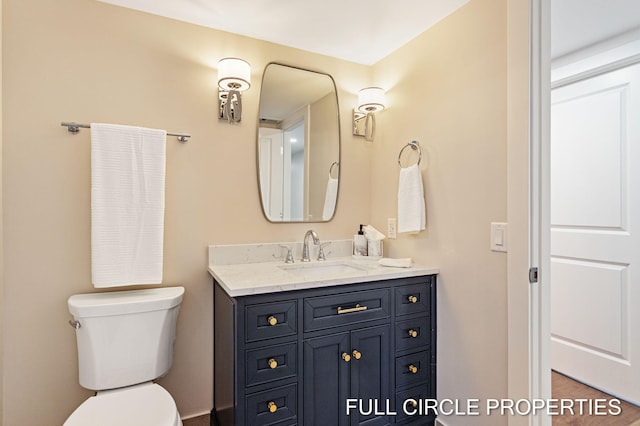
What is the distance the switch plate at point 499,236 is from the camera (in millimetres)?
1475

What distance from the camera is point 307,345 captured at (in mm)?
1491

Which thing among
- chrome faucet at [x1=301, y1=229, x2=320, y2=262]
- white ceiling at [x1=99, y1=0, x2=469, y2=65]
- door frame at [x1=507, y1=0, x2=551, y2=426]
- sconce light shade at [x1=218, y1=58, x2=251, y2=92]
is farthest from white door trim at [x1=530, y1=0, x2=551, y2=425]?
→ sconce light shade at [x1=218, y1=58, x2=251, y2=92]

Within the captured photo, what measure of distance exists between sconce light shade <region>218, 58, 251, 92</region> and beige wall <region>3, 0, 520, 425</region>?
126mm

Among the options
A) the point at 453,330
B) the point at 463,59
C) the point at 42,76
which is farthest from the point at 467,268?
the point at 42,76

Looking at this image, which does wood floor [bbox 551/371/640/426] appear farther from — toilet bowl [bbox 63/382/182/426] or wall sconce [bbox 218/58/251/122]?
wall sconce [bbox 218/58/251/122]

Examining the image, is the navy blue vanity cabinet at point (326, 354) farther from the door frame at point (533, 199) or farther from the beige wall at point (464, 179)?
the door frame at point (533, 199)

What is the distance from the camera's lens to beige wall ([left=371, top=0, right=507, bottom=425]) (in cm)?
152

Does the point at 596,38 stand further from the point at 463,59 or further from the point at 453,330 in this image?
the point at 453,330

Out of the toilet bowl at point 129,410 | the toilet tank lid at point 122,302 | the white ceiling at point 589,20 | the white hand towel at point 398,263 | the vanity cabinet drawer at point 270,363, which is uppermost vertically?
the white ceiling at point 589,20

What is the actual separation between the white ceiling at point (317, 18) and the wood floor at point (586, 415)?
2271 mm

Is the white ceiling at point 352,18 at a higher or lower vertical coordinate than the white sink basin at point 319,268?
higher

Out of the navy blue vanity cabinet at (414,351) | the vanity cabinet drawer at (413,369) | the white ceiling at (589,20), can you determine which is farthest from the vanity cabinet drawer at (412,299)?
the white ceiling at (589,20)

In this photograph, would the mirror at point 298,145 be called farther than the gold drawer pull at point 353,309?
Yes

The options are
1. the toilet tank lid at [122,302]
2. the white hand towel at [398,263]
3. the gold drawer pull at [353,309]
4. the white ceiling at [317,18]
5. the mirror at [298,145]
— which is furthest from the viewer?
the mirror at [298,145]
